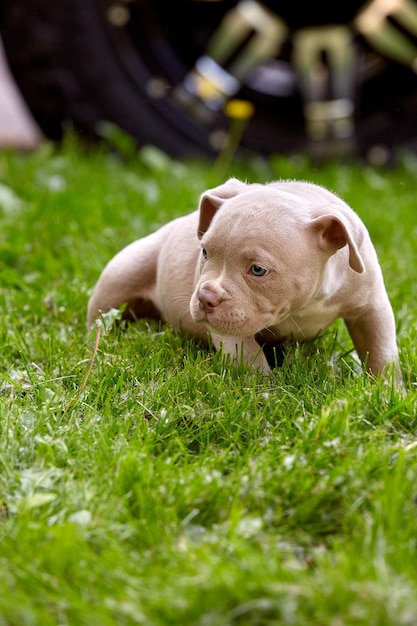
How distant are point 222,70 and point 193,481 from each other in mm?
3600

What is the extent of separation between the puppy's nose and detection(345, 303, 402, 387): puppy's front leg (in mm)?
566

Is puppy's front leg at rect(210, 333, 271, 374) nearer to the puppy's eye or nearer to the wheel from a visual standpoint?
the puppy's eye

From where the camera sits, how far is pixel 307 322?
2771mm

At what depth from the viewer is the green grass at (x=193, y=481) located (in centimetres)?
170

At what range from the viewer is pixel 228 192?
8.99ft

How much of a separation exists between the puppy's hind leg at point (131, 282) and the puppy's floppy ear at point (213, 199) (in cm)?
45

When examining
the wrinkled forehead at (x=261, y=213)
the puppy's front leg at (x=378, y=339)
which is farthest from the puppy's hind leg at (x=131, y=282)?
the puppy's front leg at (x=378, y=339)

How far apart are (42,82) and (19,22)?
0.34m

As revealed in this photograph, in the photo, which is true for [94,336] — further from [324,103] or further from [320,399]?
[324,103]

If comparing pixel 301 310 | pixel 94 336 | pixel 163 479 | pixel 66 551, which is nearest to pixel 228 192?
pixel 301 310

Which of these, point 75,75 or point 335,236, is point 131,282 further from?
point 75,75

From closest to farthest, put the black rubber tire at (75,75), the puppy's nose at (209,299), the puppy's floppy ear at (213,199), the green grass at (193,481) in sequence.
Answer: the green grass at (193,481)
the puppy's nose at (209,299)
the puppy's floppy ear at (213,199)
the black rubber tire at (75,75)

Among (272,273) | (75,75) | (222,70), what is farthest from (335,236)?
(75,75)

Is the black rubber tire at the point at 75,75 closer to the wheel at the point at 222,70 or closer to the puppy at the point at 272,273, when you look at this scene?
the wheel at the point at 222,70
